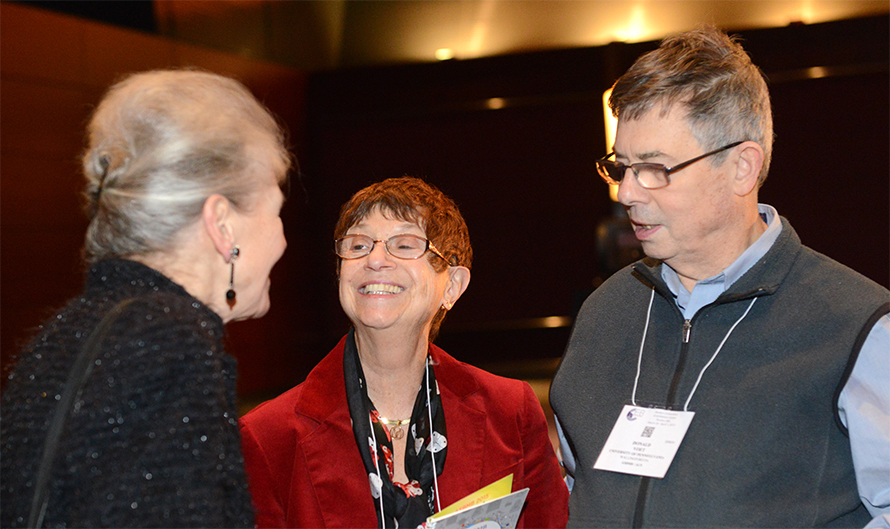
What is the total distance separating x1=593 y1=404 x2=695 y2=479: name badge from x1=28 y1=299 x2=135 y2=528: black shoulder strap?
1.03m

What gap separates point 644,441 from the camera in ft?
4.99

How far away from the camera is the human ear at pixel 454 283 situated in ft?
7.29

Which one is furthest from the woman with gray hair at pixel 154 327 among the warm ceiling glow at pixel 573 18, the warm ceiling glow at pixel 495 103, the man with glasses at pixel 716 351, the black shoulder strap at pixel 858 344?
the warm ceiling glow at pixel 495 103

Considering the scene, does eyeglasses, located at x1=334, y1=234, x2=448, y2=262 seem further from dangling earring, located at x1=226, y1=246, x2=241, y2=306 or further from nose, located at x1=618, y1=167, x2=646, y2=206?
dangling earring, located at x1=226, y1=246, x2=241, y2=306

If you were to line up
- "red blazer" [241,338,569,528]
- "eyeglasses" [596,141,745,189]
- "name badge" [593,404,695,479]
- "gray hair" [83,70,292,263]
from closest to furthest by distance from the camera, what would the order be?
1. "gray hair" [83,70,292,263]
2. "name badge" [593,404,695,479]
3. "eyeglasses" [596,141,745,189]
4. "red blazer" [241,338,569,528]

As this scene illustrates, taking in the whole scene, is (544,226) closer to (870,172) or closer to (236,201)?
(870,172)

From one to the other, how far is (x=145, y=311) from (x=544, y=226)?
760 centimetres

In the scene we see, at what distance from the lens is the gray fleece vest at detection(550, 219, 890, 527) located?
4.60ft

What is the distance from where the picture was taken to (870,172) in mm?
7520

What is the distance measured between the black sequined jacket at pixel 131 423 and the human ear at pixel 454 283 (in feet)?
3.82

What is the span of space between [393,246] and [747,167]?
0.94 meters

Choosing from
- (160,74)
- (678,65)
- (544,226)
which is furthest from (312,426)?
(544,226)

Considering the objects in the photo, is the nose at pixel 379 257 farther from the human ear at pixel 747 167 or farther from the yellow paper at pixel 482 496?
the human ear at pixel 747 167

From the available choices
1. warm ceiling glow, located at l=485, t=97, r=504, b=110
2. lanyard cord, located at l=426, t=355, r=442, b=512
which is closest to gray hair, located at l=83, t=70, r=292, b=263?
lanyard cord, located at l=426, t=355, r=442, b=512
